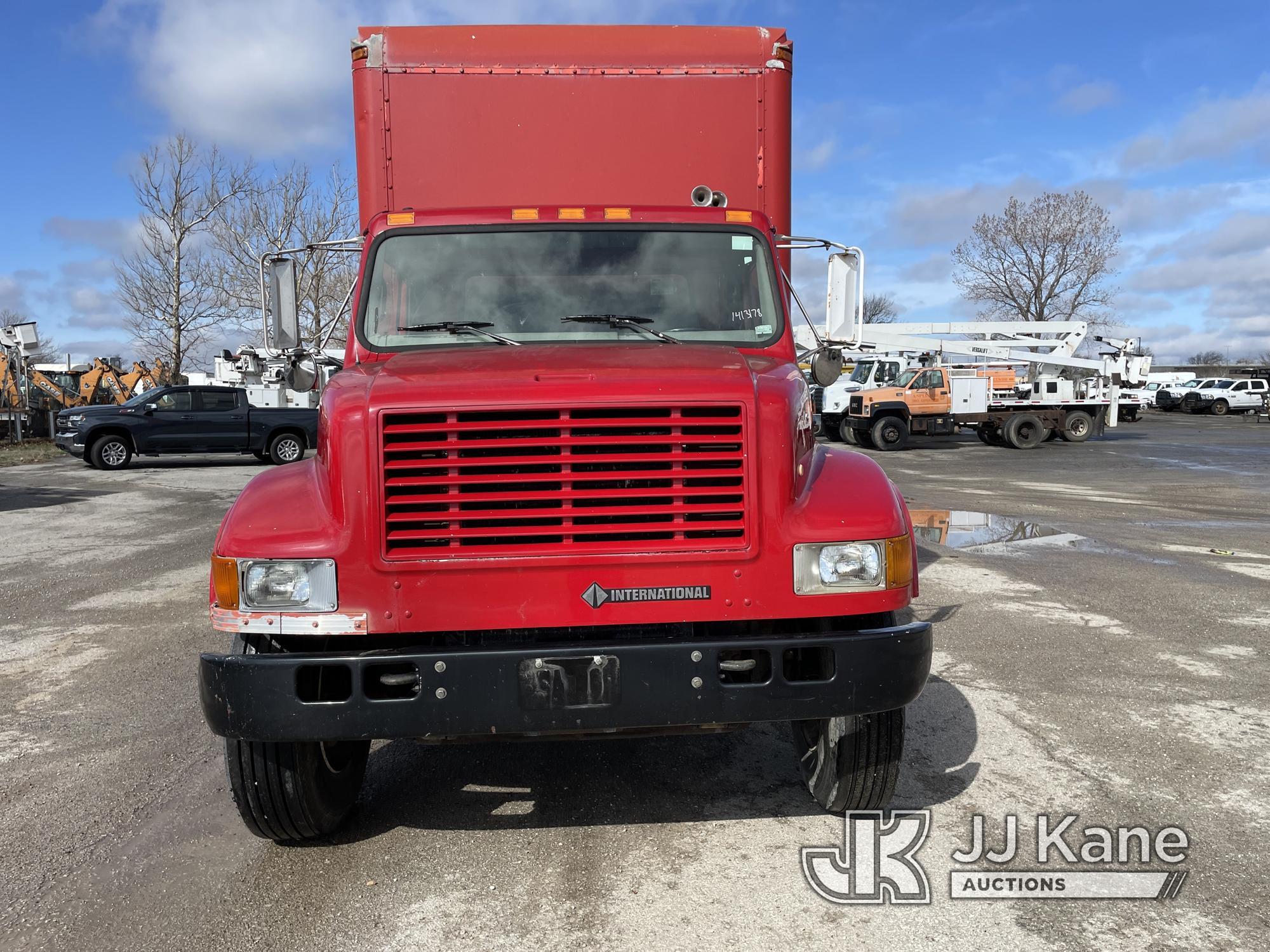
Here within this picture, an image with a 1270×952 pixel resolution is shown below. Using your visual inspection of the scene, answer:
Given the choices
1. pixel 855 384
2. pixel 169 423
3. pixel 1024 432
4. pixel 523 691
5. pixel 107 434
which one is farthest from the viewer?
pixel 855 384

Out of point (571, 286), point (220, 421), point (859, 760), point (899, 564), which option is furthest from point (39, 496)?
point (899, 564)

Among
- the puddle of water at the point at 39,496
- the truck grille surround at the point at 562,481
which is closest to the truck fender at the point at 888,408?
the puddle of water at the point at 39,496

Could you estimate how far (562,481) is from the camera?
3.04m

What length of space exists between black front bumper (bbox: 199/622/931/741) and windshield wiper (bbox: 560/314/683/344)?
1.52m

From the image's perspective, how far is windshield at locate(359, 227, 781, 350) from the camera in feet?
13.3

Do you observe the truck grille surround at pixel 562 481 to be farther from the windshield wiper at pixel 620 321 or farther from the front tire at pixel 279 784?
the windshield wiper at pixel 620 321

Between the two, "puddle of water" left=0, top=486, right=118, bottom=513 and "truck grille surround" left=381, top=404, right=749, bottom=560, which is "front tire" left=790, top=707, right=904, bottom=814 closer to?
"truck grille surround" left=381, top=404, right=749, bottom=560

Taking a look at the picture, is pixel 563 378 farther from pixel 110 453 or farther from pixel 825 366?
pixel 110 453

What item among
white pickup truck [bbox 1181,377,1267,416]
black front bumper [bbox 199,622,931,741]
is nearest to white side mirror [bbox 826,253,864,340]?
black front bumper [bbox 199,622,931,741]

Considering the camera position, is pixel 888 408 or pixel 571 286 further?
pixel 888 408

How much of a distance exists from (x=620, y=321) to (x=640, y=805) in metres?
1.89

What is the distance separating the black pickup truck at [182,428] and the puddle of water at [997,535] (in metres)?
12.1

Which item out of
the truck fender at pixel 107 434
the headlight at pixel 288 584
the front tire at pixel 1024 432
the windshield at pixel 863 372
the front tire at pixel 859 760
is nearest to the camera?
the headlight at pixel 288 584

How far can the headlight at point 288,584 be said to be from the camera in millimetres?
3000
